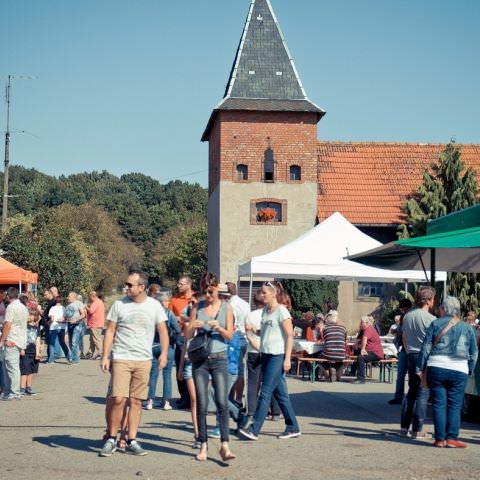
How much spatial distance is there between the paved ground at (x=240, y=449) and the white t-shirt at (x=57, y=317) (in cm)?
944

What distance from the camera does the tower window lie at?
42.5 meters

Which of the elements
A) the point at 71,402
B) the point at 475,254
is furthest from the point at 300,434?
the point at 475,254

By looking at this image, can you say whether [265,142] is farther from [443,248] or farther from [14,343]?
[443,248]

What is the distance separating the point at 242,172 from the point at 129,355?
33694 millimetres

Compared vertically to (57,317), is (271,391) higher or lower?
lower

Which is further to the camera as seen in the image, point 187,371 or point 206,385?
point 187,371

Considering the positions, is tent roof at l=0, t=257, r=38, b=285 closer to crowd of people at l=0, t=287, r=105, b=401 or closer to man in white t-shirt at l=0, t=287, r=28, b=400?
crowd of people at l=0, t=287, r=105, b=401

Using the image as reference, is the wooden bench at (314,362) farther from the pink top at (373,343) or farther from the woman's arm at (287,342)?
the woman's arm at (287,342)

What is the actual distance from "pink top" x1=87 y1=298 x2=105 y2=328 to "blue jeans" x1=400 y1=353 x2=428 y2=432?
14.4m

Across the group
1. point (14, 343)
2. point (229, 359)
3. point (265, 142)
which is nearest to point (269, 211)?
point (265, 142)

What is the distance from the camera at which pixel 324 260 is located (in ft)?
68.5

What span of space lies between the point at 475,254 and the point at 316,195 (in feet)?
89.8

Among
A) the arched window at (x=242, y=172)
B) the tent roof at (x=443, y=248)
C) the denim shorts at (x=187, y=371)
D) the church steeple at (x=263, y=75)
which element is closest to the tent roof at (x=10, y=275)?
the tent roof at (x=443, y=248)

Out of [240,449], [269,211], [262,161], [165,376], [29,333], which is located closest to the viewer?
[240,449]
